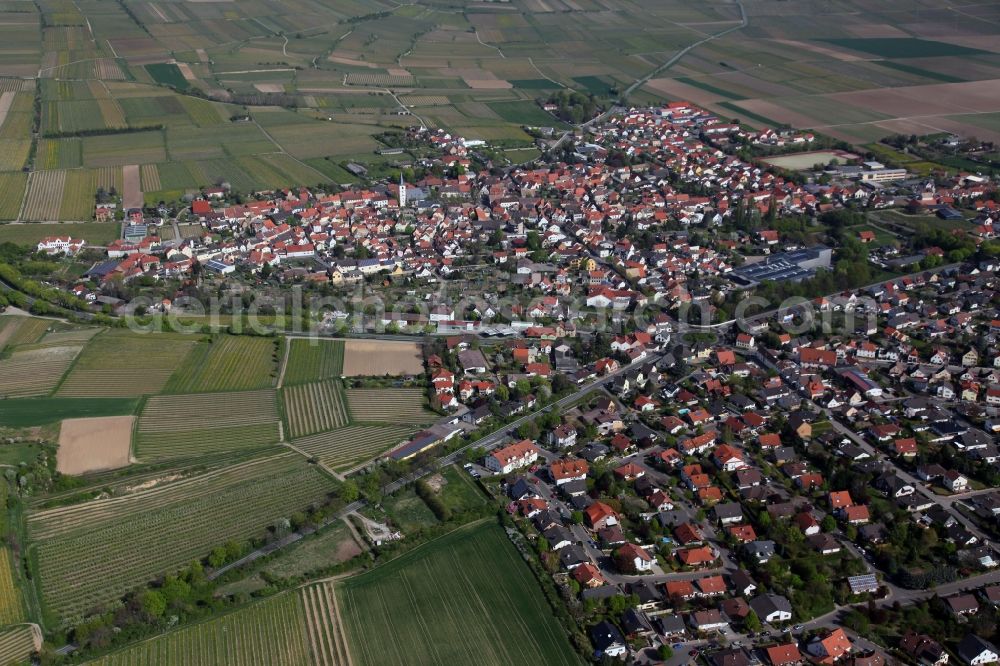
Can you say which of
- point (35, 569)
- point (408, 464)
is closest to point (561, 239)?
point (408, 464)

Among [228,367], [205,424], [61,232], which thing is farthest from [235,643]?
[61,232]

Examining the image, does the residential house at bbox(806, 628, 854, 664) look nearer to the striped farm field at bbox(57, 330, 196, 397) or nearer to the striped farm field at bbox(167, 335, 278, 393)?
the striped farm field at bbox(167, 335, 278, 393)

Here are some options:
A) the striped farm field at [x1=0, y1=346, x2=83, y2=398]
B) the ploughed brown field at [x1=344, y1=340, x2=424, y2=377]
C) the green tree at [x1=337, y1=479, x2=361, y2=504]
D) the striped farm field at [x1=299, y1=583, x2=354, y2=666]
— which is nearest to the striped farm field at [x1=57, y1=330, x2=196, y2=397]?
the striped farm field at [x1=0, y1=346, x2=83, y2=398]

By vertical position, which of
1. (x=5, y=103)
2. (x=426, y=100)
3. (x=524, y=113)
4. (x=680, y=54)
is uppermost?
(x=680, y=54)

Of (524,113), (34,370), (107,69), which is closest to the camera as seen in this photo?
(34,370)

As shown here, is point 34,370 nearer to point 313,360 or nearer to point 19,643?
point 313,360

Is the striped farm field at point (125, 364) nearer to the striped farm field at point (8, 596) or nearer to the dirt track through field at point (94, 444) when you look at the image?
the dirt track through field at point (94, 444)
